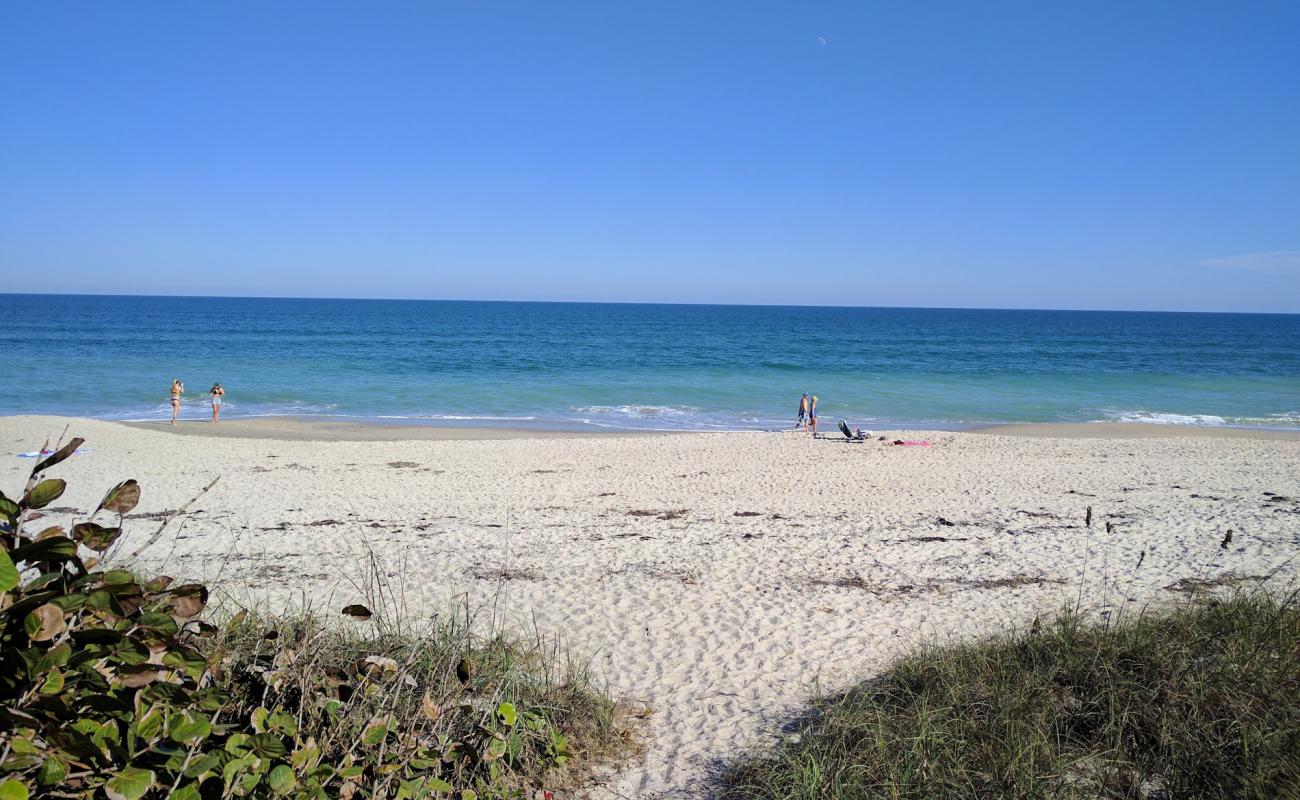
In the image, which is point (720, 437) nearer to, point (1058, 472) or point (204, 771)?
point (1058, 472)

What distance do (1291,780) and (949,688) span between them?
1.39 metres

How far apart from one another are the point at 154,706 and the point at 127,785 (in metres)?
0.23

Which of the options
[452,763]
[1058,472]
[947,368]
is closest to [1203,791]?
[452,763]

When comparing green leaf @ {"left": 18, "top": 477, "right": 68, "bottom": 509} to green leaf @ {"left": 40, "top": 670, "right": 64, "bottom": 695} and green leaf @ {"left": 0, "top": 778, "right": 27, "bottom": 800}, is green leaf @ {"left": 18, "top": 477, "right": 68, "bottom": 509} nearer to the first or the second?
green leaf @ {"left": 40, "top": 670, "right": 64, "bottom": 695}

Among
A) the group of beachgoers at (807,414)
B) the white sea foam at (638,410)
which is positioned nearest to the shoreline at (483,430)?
the group of beachgoers at (807,414)

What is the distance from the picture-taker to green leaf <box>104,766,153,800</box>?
5.63 feet

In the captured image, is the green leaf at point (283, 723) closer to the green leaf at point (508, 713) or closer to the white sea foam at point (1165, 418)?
the green leaf at point (508, 713)

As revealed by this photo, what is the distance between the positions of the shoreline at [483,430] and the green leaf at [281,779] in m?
Answer: 19.5

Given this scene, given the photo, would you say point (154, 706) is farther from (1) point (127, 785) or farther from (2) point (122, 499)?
(2) point (122, 499)

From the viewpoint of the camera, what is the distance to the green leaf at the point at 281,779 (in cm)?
211

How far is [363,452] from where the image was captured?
58.6 ft

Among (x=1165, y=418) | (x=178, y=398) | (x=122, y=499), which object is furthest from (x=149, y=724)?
(x=1165, y=418)

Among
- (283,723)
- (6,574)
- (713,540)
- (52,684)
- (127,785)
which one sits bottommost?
(713,540)

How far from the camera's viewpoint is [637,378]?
4122 centimetres
